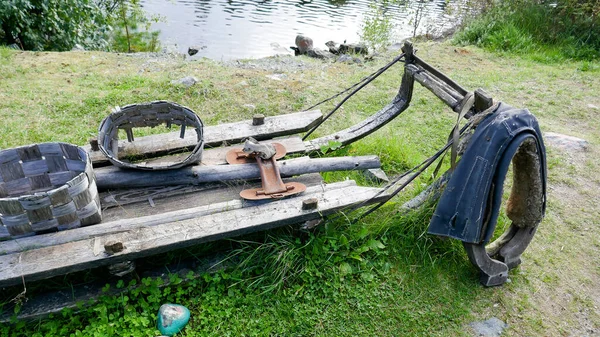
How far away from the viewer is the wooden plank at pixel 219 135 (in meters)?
3.57

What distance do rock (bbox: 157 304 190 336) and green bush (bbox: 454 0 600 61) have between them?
7934mm

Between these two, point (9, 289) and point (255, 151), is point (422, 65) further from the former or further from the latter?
point (9, 289)

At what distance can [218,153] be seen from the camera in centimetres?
368

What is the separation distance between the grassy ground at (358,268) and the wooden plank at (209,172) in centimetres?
50

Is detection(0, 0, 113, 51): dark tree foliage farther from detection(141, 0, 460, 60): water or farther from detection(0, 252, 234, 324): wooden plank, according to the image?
detection(0, 252, 234, 324): wooden plank

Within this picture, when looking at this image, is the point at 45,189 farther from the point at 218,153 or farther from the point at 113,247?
the point at 218,153

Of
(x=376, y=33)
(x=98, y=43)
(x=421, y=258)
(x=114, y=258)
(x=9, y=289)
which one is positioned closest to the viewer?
(x=114, y=258)

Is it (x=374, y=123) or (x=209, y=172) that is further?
(x=374, y=123)

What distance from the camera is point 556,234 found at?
3.74 metres

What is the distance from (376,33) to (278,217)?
8.05 m

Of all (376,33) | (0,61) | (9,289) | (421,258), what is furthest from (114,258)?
(376,33)

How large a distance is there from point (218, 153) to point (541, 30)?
7.94 m

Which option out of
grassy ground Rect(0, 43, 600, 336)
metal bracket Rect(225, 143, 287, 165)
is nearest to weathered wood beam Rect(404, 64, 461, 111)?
grassy ground Rect(0, 43, 600, 336)

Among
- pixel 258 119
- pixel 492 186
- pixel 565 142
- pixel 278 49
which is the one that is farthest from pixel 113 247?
pixel 278 49
